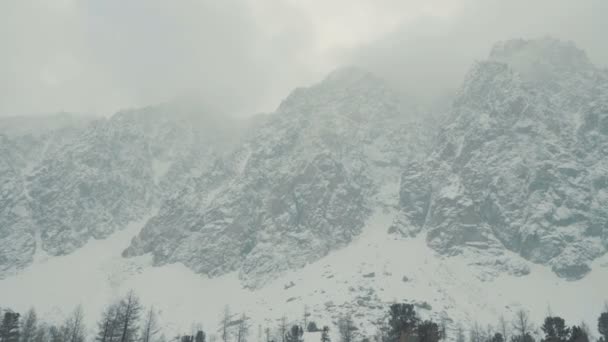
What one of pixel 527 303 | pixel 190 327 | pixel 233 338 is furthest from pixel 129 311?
pixel 527 303

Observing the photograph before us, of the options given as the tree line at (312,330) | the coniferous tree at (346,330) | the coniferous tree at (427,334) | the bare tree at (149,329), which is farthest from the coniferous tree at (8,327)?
the coniferous tree at (427,334)

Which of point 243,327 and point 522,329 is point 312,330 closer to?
point 243,327

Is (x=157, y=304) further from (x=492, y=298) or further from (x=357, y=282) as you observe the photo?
(x=492, y=298)

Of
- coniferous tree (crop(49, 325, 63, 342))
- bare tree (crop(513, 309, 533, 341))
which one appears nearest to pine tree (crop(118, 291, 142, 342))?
coniferous tree (crop(49, 325, 63, 342))

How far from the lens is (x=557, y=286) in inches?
7392

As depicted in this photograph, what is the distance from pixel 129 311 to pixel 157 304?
4512 inches

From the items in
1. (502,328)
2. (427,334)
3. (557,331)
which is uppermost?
(502,328)

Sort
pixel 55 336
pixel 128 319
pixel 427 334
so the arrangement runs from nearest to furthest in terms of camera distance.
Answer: pixel 427 334 → pixel 128 319 → pixel 55 336

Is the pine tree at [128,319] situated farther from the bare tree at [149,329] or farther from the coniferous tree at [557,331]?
the coniferous tree at [557,331]

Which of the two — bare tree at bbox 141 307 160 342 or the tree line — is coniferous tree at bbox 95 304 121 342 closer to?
the tree line

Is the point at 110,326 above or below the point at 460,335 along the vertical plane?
below

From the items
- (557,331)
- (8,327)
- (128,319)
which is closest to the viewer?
(557,331)

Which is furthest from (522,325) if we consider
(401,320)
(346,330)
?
(346,330)

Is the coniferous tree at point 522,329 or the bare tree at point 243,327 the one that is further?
the bare tree at point 243,327
